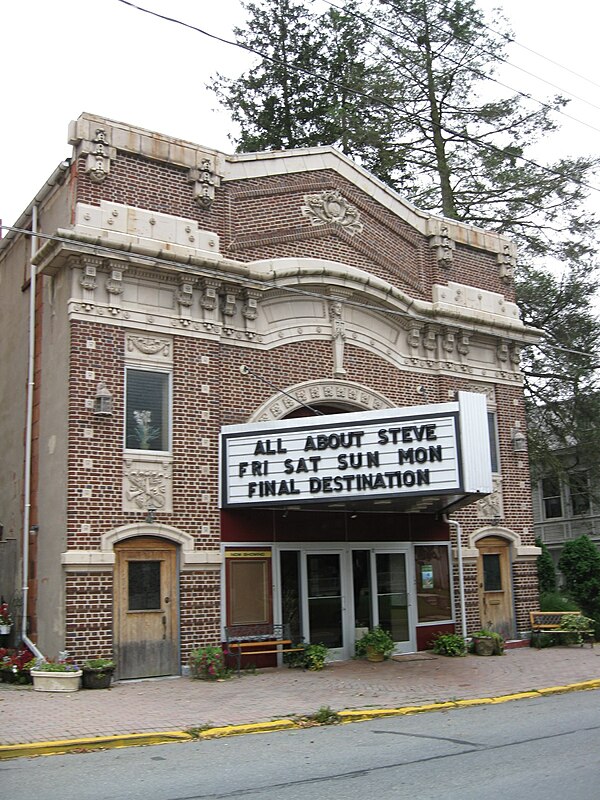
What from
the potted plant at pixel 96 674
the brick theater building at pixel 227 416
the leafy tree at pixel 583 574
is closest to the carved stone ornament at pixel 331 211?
the brick theater building at pixel 227 416

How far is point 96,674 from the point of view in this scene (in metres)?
14.5

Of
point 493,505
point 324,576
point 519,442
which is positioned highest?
point 519,442

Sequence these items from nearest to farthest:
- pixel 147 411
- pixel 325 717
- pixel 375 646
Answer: pixel 325 717 < pixel 147 411 < pixel 375 646

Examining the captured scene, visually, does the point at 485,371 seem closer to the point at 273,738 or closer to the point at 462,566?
the point at 462,566

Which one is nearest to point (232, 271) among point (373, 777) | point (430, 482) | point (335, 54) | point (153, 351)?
point (153, 351)

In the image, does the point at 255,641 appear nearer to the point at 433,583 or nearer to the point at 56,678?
the point at 56,678

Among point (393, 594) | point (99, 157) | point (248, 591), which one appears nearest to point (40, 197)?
point (99, 157)

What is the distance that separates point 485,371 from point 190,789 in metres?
16.1

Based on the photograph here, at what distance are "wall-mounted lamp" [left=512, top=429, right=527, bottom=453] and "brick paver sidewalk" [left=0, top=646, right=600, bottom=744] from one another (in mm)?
5510

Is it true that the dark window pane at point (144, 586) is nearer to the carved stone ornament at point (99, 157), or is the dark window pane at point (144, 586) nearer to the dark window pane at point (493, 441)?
the carved stone ornament at point (99, 157)

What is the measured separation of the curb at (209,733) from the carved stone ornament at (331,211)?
1058 centimetres

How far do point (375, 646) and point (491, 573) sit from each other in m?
4.80

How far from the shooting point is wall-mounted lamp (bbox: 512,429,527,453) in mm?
22438

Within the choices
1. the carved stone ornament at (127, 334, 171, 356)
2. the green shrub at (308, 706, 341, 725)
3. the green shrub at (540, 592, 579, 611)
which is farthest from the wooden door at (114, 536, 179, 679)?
the green shrub at (540, 592, 579, 611)
